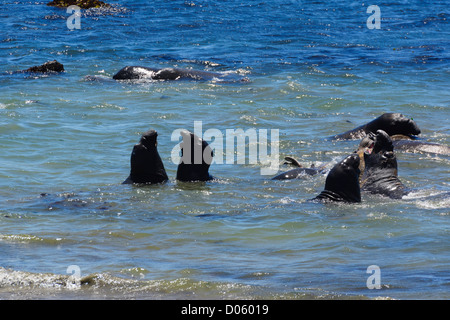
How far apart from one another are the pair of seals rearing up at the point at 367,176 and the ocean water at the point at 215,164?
17cm

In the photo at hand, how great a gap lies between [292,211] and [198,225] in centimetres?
104

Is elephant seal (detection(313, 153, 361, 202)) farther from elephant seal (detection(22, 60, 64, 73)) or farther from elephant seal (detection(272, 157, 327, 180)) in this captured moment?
elephant seal (detection(22, 60, 64, 73))

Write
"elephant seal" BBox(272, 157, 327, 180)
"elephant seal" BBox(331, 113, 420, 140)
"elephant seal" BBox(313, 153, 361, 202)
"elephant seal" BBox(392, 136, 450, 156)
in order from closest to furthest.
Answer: "elephant seal" BBox(313, 153, 361, 202)
"elephant seal" BBox(272, 157, 327, 180)
"elephant seal" BBox(392, 136, 450, 156)
"elephant seal" BBox(331, 113, 420, 140)

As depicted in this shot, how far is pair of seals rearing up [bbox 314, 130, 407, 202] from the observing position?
27.0 ft

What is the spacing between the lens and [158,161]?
30.2 ft

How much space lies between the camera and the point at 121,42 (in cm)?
2114

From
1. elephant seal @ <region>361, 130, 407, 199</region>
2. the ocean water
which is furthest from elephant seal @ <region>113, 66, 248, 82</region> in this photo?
elephant seal @ <region>361, 130, 407, 199</region>

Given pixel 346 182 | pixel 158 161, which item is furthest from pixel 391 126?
pixel 158 161

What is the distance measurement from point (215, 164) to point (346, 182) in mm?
3017

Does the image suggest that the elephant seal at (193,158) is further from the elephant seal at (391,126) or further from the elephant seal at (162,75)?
the elephant seal at (162,75)

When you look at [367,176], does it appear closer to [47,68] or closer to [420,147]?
[420,147]

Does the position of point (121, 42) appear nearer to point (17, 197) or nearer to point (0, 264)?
point (17, 197)

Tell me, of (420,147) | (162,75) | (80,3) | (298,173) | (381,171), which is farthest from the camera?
(80,3)

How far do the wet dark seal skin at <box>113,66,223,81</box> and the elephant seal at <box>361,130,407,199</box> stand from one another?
→ 8220mm
